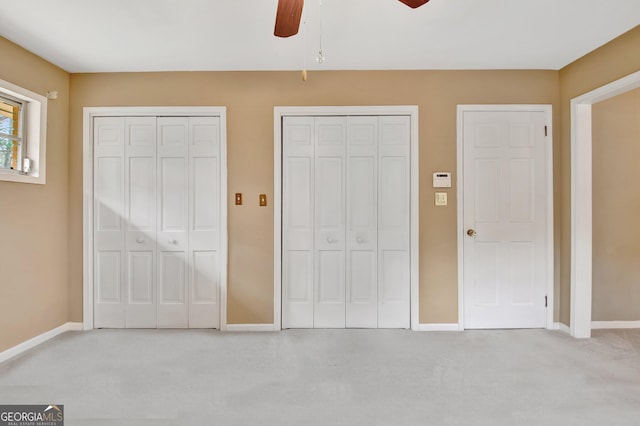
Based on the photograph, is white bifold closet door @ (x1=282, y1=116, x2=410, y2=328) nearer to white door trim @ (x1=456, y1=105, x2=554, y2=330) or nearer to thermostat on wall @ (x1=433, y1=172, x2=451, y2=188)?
thermostat on wall @ (x1=433, y1=172, x2=451, y2=188)

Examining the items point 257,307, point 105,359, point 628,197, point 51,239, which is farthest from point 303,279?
point 628,197

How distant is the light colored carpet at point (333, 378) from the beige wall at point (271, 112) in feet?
1.80

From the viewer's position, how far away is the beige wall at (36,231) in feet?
8.48

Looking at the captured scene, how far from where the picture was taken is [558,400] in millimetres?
2023

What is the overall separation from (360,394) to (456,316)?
1.51 meters

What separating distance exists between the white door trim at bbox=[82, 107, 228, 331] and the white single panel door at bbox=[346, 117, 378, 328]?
120cm

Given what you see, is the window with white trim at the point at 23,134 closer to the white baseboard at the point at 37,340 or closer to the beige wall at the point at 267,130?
the beige wall at the point at 267,130

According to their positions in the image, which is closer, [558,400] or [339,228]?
[558,400]

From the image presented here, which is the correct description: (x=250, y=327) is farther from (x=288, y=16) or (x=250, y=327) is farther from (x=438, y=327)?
(x=288, y=16)

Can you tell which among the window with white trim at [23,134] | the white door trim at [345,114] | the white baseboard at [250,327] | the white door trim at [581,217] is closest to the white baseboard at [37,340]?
the window with white trim at [23,134]

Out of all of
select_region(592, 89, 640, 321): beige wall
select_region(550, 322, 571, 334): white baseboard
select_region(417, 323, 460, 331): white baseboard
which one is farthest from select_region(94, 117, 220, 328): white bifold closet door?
select_region(592, 89, 640, 321): beige wall

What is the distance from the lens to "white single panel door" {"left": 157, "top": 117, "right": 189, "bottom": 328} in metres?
3.17

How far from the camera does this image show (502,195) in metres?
3.15

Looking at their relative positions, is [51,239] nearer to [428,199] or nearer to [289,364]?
[289,364]
